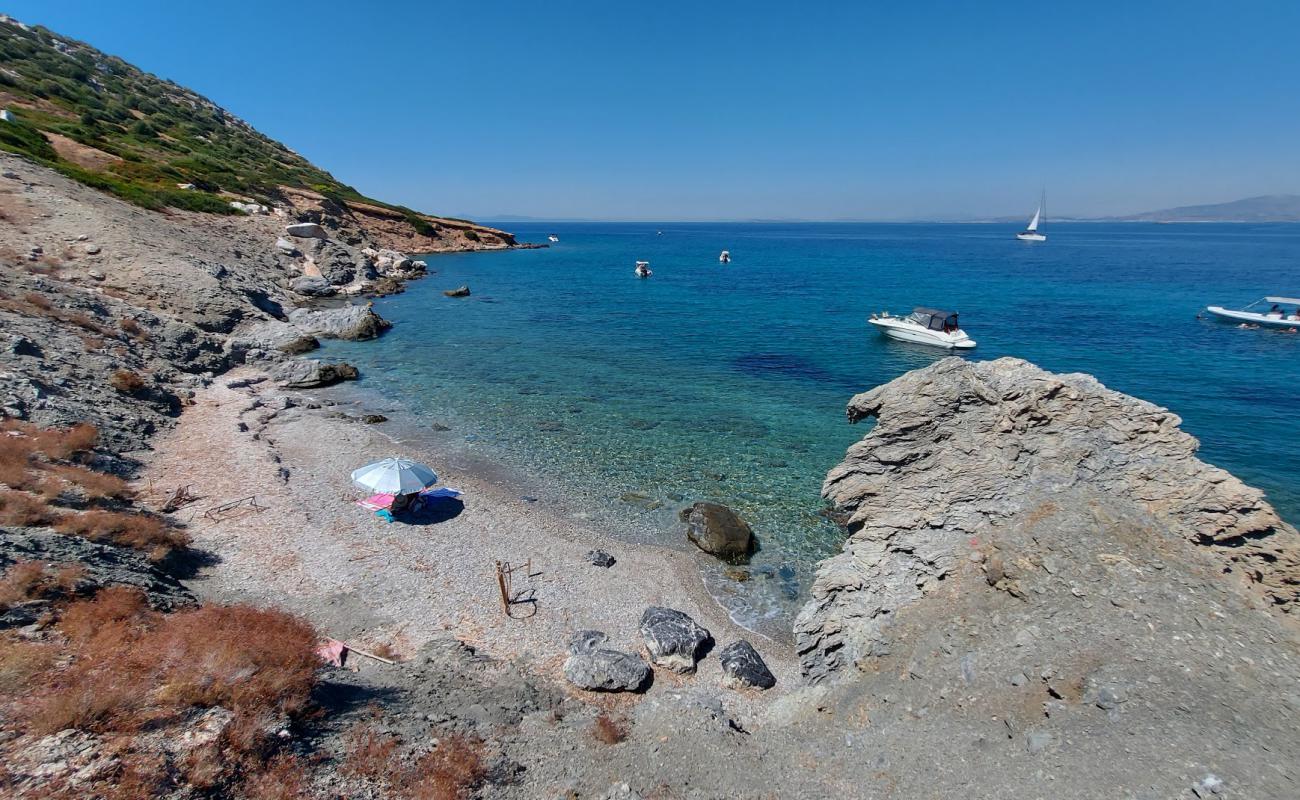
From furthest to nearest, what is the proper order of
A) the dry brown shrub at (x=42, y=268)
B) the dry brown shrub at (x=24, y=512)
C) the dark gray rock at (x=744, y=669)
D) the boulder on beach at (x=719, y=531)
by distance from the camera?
1. the dry brown shrub at (x=42, y=268)
2. the boulder on beach at (x=719, y=531)
3. the dark gray rock at (x=744, y=669)
4. the dry brown shrub at (x=24, y=512)

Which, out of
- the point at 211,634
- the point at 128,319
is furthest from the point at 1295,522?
the point at 128,319

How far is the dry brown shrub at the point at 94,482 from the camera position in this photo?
593 inches

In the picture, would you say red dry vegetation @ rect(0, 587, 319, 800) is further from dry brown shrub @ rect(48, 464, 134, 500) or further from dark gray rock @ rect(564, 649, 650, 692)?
dry brown shrub @ rect(48, 464, 134, 500)

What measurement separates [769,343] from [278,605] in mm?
40248

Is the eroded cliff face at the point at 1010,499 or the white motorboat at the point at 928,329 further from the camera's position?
the white motorboat at the point at 928,329

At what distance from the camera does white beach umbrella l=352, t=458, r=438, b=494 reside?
18.1m

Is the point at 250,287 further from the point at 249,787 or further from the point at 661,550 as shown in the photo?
the point at 249,787

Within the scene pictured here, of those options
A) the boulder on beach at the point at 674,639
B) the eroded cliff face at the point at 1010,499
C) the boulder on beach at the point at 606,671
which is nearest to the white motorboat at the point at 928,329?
the eroded cliff face at the point at 1010,499

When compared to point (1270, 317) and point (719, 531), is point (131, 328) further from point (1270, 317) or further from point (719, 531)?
point (1270, 317)

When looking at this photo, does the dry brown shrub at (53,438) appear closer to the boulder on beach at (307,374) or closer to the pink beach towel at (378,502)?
the pink beach towel at (378,502)

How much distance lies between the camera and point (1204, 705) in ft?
26.9

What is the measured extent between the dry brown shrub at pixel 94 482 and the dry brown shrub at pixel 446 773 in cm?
1331

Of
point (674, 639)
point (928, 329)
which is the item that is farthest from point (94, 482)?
point (928, 329)

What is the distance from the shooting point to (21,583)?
9453mm
